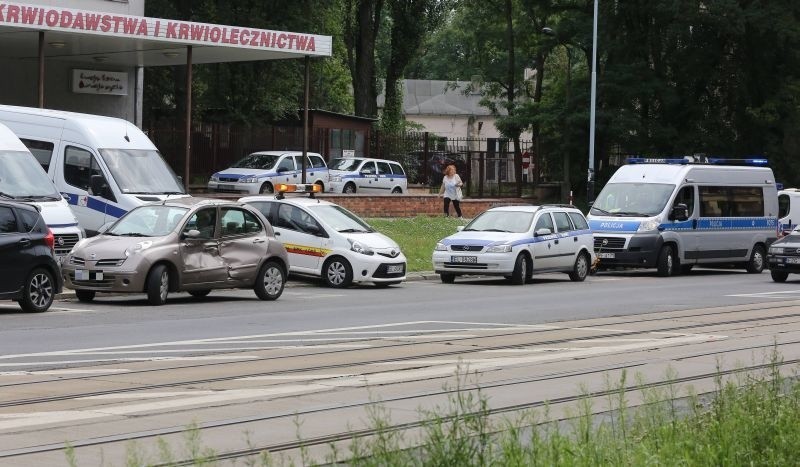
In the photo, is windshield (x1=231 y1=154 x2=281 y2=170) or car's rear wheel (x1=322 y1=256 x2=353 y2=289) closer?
car's rear wheel (x1=322 y1=256 x2=353 y2=289)

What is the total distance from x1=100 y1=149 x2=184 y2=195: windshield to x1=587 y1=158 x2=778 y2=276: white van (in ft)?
36.7

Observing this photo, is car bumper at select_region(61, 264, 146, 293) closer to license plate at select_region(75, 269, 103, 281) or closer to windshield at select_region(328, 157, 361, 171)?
license plate at select_region(75, 269, 103, 281)

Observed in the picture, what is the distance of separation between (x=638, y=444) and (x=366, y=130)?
4918cm

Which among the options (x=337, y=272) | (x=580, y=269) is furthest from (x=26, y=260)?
(x=580, y=269)

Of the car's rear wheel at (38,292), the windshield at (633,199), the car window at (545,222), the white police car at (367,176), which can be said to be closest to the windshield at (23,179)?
the car's rear wheel at (38,292)

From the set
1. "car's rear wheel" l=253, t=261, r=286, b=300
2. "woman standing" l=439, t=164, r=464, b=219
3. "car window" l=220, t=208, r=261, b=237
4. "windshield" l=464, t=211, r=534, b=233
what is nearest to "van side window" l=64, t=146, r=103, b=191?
"car window" l=220, t=208, r=261, b=237

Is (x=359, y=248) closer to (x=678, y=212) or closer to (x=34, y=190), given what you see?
(x=34, y=190)

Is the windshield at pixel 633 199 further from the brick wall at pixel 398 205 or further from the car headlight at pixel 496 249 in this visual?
the brick wall at pixel 398 205

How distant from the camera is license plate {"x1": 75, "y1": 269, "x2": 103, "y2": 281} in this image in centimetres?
2073

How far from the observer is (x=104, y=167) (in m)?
Result: 25.3

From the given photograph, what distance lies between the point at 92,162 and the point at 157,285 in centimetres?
542

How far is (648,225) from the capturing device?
32.7 metres

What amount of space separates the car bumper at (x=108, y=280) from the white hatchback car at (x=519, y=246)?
29.3 ft

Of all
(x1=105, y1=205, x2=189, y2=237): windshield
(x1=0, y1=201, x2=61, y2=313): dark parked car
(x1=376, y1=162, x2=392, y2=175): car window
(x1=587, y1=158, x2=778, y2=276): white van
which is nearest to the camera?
(x1=0, y1=201, x2=61, y2=313): dark parked car
